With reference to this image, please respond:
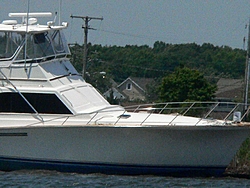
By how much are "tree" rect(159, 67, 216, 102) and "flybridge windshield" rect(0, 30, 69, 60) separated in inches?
752

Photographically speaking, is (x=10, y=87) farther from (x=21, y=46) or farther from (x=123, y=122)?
(x=123, y=122)

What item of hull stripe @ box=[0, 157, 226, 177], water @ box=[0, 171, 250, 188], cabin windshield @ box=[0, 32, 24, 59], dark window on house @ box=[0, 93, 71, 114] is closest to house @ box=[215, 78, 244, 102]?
cabin windshield @ box=[0, 32, 24, 59]

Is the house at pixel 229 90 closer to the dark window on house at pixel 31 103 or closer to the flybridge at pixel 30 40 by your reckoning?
the flybridge at pixel 30 40

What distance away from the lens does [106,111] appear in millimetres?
27312

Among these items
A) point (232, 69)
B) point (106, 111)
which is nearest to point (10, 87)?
point (106, 111)

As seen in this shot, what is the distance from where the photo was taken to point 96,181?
998 inches

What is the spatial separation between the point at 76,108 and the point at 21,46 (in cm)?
259

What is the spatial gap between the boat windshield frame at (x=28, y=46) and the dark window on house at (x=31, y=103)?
4.24 ft

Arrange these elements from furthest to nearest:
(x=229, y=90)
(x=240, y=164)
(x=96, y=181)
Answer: (x=229, y=90)
(x=240, y=164)
(x=96, y=181)

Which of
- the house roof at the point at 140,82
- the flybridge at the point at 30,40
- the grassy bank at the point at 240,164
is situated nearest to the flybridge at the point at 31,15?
the flybridge at the point at 30,40

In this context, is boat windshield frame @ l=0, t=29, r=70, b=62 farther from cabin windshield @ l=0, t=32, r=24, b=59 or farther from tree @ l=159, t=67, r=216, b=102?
tree @ l=159, t=67, r=216, b=102

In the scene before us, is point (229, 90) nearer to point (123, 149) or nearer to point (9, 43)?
point (9, 43)

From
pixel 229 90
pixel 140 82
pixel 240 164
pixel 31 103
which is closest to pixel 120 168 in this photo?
pixel 31 103

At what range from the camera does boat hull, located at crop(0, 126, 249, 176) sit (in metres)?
26.2
